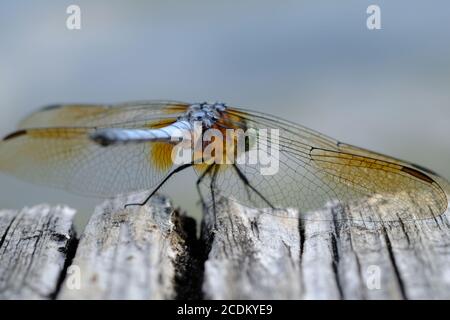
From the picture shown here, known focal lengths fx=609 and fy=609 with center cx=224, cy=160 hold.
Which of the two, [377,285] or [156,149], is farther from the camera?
[156,149]

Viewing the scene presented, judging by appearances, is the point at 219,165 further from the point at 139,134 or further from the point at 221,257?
the point at 221,257

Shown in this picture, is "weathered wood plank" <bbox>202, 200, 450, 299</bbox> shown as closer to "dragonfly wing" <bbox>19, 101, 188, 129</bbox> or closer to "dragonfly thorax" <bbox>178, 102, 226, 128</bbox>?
"dragonfly thorax" <bbox>178, 102, 226, 128</bbox>

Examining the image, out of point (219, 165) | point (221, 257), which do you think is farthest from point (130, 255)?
point (219, 165)

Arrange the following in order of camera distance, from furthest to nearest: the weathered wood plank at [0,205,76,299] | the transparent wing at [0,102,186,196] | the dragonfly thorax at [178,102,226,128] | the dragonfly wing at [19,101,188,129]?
the dragonfly wing at [19,101,188,129], the dragonfly thorax at [178,102,226,128], the transparent wing at [0,102,186,196], the weathered wood plank at [0,205,76,299]

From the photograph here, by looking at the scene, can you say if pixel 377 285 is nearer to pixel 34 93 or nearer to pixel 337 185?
pixel 337 185

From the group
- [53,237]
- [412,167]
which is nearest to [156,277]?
[53,237]

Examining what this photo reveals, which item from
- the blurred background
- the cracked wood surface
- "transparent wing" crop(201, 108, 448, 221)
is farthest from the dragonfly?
the blurred background
